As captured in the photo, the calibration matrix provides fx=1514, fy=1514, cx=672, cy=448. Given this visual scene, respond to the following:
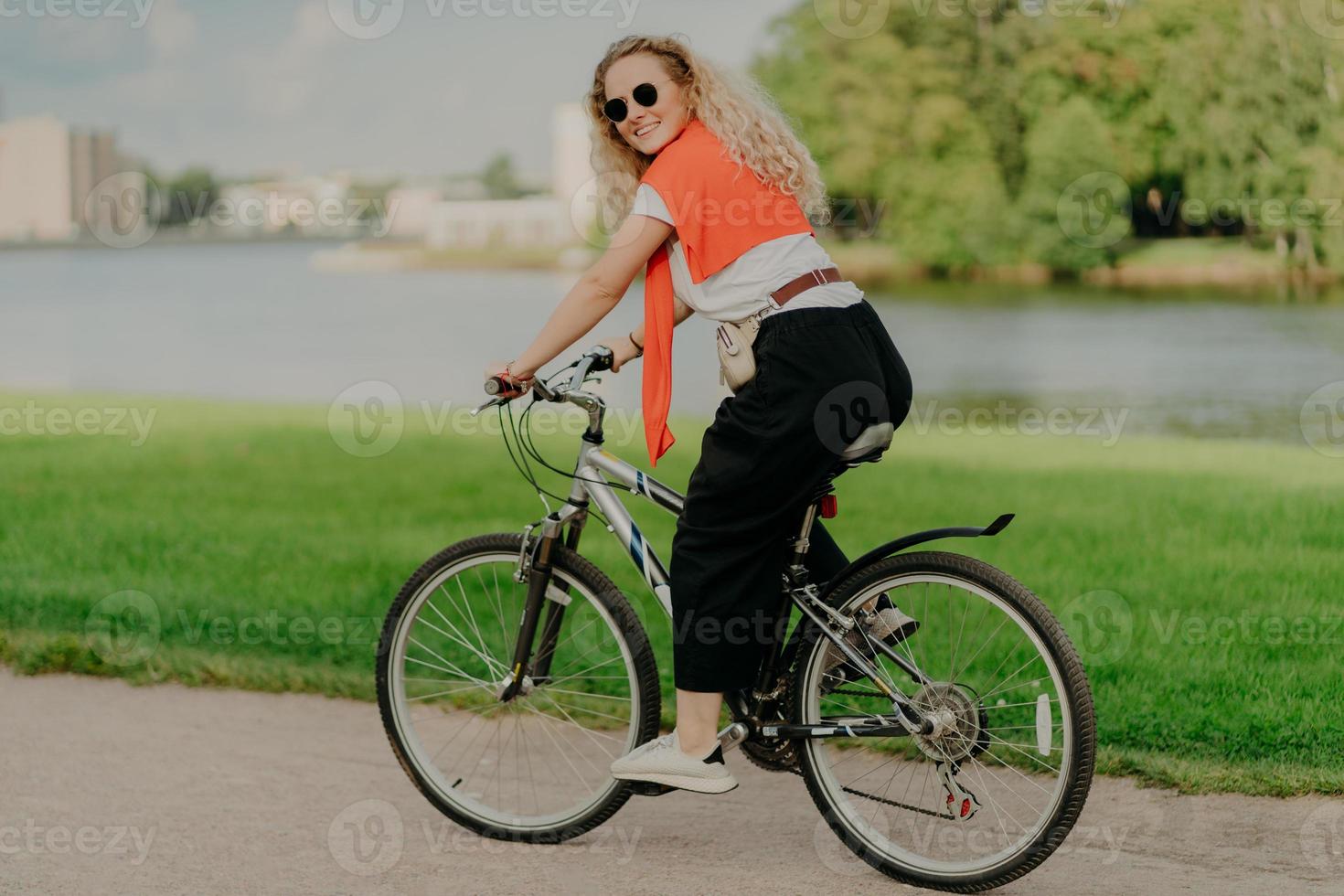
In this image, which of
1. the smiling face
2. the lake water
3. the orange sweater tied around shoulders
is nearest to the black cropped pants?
the orange sweater tied around shoulders

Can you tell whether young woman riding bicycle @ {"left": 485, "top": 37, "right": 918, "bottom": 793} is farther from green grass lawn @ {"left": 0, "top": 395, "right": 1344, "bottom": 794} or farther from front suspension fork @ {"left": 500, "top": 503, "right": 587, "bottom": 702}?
green grass lawn @ {"left": 0, "top": 395, "right": 1344, "bottom": 794}

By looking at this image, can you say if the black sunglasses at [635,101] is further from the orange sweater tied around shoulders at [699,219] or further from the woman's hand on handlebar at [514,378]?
the woman's hand on handlebar at [514,378]

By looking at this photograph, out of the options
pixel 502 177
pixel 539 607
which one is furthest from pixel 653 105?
pixel 502 177

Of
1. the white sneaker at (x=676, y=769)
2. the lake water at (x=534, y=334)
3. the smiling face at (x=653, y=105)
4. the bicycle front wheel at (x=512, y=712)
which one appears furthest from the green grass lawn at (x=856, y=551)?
the lake water at (x=534, y=334)

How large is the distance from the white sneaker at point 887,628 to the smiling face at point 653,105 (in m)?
1.26

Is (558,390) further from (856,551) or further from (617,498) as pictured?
(856,551)

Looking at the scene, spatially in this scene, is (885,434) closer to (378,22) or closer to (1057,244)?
(378,22)

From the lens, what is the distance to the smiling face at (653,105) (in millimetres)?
3648

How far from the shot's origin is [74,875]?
3.64 metres

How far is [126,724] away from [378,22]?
374 cm

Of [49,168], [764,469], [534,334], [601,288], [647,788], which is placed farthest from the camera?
[534,334]

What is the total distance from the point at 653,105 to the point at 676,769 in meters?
1.62

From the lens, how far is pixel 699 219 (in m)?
3.51

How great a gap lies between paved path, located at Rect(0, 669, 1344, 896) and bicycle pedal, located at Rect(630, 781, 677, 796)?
16cm
